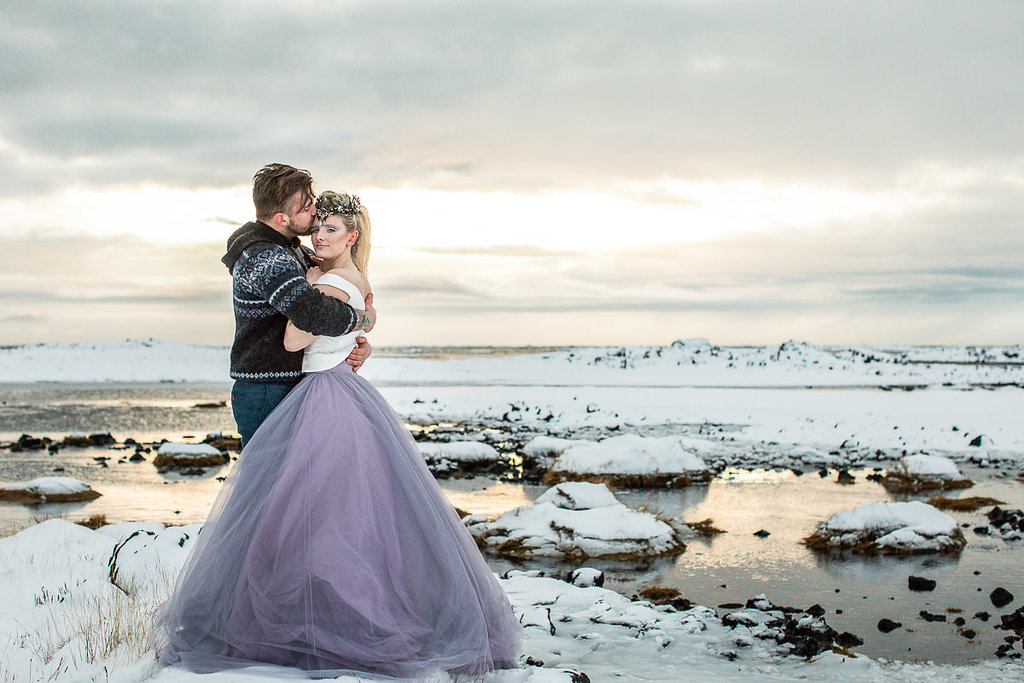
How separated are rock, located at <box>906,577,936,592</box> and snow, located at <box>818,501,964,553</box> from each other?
1611 millimetres

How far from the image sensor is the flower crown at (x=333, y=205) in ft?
15.3

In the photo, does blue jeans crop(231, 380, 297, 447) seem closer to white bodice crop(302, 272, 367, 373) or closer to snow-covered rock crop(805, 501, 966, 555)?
white bodice crop(302, 272, 367, 373)

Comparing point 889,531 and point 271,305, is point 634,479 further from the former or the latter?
point 271,305

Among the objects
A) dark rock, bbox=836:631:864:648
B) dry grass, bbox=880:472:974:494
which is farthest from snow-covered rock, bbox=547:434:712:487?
dark rock, bbox=836:631:864:648

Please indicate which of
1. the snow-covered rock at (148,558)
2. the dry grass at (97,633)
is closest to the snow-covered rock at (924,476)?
the snow-covered rock at (148,558)

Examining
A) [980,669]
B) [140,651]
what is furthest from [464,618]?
[980,669]

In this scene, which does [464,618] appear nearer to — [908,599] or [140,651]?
[140,651]

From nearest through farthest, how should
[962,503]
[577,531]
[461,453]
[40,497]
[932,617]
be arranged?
[932,617]
[577,531]
[962,503]
[40,497]
[461,453]

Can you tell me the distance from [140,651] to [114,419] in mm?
28910

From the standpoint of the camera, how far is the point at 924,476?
54.6 feet

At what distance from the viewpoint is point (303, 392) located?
467 cm

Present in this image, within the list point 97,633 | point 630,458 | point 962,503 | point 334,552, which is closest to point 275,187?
point 334,552

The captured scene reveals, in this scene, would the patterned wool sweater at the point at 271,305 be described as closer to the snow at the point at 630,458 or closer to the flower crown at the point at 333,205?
the flower crown at the point at 333,205

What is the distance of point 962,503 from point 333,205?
13487mm
